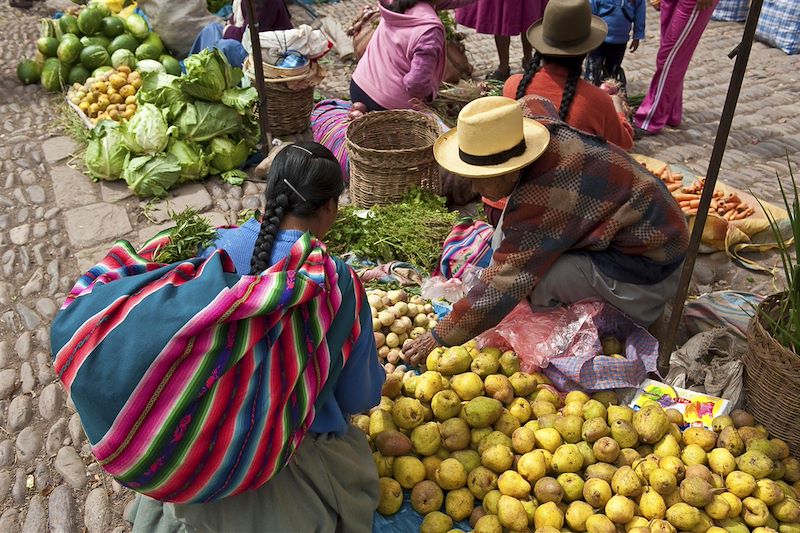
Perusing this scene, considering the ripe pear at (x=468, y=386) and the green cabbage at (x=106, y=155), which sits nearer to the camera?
the ripe pear at (x=468, y=386)

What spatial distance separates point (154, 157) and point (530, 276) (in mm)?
3731

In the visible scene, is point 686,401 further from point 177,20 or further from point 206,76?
point 177,20

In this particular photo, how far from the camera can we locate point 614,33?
6.41 m

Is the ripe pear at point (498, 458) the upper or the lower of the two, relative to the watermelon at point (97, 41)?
upper

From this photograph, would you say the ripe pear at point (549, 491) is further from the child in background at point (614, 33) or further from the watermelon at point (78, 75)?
the watermelon at point (78, 75)

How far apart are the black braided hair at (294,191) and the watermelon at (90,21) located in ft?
20.5

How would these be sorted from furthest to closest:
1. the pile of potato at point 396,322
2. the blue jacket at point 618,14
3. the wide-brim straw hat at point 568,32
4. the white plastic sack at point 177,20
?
the white plastic sack at point 177,20
the blue jacket at point 618,14
the wide-brim straw hat at point 568,32
the pile of potato at point 396,322

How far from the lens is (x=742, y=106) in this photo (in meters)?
7.06

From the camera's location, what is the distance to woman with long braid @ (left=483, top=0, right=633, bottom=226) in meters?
3.93

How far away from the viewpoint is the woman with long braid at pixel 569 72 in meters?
3.93

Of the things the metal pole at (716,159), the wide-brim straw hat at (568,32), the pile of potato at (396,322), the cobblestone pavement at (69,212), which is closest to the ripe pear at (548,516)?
the pile of potato at (396,322)

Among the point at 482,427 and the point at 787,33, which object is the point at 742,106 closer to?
the point at 787,33

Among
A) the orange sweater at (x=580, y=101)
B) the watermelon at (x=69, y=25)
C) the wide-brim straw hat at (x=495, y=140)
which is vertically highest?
the wide-brim straw hat at (x=495, y=140)

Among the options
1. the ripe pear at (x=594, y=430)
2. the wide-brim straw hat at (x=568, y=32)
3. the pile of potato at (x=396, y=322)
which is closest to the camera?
the ripe pear at (x=594, y=430)
